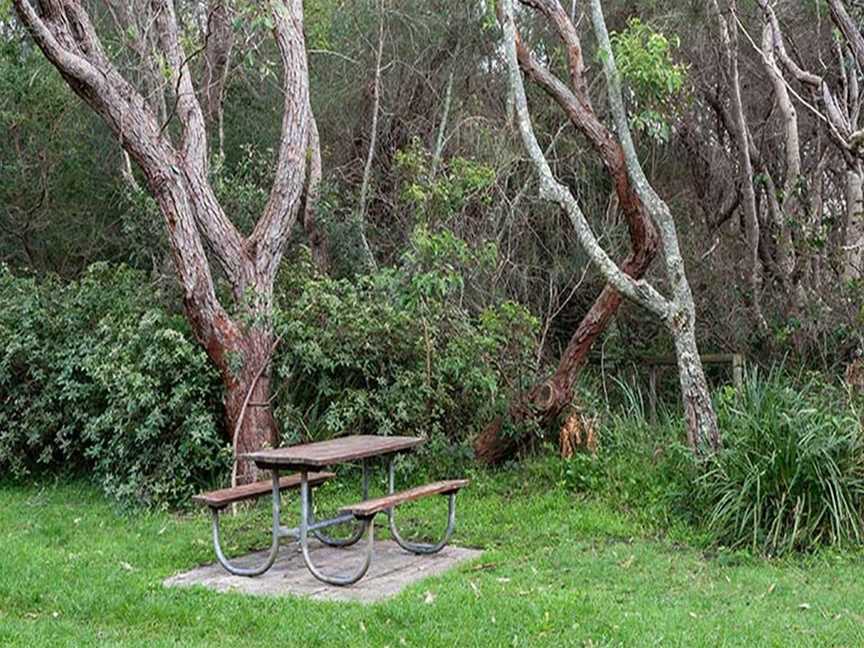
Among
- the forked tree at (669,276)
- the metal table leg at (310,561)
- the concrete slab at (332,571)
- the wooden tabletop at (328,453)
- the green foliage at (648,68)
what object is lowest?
the concrete slab at (332,571)

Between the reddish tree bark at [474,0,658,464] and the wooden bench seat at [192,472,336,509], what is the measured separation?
2.52m

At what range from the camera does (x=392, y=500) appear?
6555mm

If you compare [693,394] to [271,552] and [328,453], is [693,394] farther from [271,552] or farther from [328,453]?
[271,552]

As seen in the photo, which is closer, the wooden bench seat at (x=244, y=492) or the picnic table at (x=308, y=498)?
the picnic table at (x=308, y=498)

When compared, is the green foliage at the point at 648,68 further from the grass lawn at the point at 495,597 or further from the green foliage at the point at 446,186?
the grass lawn at the point at 495,597

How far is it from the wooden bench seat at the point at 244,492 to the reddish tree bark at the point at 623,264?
2525 mm

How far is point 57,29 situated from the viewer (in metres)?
9.10

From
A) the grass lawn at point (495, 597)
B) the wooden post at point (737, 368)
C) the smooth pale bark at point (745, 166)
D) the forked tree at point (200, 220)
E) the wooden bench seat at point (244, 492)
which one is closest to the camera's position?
the grass lawn at point (495, 597)

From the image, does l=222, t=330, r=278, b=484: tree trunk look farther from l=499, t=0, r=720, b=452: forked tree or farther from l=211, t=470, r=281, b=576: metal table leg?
l=499, t=0, r=720, b=452: forked tree

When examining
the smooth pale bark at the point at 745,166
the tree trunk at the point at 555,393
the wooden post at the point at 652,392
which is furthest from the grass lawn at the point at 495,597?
the smooth pale bark at the point at 745,166

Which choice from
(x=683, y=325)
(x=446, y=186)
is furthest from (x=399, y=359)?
(x=683, y=325)

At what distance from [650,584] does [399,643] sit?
6.26 ft

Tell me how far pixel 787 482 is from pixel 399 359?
13.2 ft

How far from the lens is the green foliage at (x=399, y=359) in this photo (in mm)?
Result: 9352
